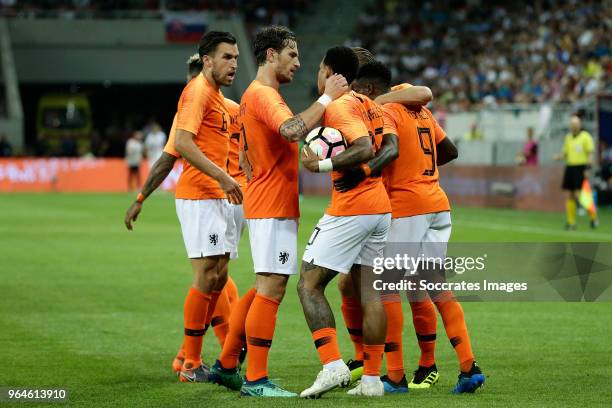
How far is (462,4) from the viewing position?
48.5m

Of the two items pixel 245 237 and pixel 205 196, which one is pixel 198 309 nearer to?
pixel 205 196

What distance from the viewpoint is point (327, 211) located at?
26.5 feet

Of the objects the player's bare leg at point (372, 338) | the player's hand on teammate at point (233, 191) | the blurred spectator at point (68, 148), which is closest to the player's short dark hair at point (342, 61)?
the player's hand on teammate at point (233, 191)

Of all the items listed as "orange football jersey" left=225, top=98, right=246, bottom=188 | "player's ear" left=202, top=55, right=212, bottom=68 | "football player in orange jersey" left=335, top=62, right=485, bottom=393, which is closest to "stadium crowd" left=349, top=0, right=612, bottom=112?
"orange football jersey" left=225, top=98, right=246, bottom=188

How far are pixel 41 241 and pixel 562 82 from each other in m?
19.1

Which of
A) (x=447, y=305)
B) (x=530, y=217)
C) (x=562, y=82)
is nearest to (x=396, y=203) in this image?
(x=447, y=305)

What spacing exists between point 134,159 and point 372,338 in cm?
3308

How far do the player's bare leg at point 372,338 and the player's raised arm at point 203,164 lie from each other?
112 cm

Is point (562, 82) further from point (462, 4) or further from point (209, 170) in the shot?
point (209, 170)

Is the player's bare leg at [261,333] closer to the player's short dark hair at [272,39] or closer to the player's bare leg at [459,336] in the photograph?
the player's bare leg at [459,336]

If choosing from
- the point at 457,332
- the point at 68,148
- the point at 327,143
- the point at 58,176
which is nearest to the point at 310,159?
the point at 327,143

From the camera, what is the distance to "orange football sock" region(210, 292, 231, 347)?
9.85 metres

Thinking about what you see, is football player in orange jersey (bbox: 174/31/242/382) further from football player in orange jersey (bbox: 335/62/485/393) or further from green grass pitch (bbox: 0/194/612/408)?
football player in orange jersey (bbox: 335/62/485/393)

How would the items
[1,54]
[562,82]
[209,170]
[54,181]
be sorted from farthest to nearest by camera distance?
[1,54]
[54,181]
[562,82]
[209,170]
